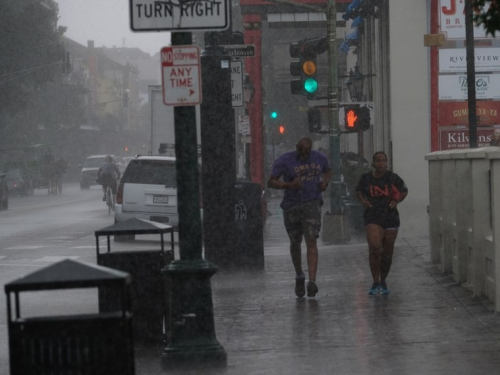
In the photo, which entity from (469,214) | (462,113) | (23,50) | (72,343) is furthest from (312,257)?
(23,50)

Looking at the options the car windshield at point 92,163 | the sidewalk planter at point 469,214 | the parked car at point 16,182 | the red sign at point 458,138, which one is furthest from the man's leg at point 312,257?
the car windshield at point 92,163

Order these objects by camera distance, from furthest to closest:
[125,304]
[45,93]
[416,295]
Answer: [45,93] < [416,295] < [125,304]

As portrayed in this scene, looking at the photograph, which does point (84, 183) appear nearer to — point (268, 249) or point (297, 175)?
point (268, 249)

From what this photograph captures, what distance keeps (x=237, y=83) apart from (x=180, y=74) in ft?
34.3

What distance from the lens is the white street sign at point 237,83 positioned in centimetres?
A: 1886

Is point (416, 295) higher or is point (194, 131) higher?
point (194, 131)

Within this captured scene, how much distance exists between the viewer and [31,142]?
8612 cm

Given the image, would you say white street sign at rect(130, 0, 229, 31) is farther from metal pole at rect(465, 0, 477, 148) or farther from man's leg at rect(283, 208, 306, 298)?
metal pole at rect(465, 0, 477, 148)

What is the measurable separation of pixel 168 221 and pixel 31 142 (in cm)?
6379

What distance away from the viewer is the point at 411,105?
22625 millimetres

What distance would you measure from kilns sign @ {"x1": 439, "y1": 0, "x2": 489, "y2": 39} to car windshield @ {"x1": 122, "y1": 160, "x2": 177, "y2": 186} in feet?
20.1

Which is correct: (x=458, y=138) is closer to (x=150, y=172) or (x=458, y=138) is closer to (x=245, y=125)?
(x=150, y=172)

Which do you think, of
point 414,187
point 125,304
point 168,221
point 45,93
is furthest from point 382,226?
point 45,93

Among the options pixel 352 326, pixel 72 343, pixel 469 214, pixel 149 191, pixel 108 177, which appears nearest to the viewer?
pixel 72 343
